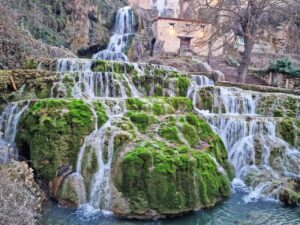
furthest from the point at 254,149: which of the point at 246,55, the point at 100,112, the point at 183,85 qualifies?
the point at 246,55

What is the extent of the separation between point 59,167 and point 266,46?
25694 mm

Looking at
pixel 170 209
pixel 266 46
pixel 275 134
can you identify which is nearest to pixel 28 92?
pixel 170 209

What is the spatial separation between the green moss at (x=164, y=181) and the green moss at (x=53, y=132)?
1.50 metres

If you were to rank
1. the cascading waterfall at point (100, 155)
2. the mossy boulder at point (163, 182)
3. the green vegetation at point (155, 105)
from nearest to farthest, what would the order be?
the mossy boulder at point (163, 182), the cascading waterfall at point (100, 155), the green vegetation at point (155, 105)

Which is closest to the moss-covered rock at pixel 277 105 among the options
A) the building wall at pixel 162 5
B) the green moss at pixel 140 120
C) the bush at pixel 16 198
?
the green moss at pixel 140 120

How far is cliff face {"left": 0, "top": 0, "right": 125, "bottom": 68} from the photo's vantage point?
1456cm

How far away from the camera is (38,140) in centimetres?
818

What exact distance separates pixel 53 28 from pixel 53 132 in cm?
1387

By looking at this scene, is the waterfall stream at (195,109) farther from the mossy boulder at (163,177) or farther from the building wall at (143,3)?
the building wall at (143,3)

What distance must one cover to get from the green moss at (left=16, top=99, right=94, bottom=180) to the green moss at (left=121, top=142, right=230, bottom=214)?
150 centimetres

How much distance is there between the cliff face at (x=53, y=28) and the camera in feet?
47.8

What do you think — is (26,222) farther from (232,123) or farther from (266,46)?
(266,46)

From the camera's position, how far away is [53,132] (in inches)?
324

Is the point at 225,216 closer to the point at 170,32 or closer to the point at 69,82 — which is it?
the point at 69,82
